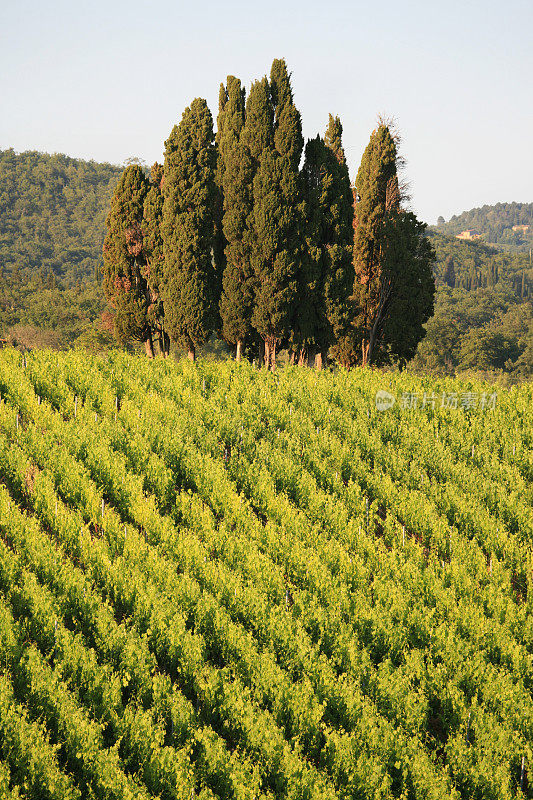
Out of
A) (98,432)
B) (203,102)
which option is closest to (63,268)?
(203,102)

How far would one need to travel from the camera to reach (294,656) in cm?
910

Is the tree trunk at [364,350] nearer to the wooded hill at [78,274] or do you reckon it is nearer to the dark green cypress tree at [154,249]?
the dark green cypress tree at [154,249]

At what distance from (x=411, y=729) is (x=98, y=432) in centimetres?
844

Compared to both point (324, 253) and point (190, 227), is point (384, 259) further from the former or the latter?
point (190, 227)

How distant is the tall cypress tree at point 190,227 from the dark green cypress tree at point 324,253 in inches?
130

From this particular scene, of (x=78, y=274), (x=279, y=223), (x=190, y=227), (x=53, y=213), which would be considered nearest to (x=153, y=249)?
(x=190, y=227)

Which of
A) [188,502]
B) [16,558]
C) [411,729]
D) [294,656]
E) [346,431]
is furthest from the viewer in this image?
[346,431]

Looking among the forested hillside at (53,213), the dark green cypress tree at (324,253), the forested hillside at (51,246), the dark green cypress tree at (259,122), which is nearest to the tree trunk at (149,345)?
the dark green cypress tree at (324,253)

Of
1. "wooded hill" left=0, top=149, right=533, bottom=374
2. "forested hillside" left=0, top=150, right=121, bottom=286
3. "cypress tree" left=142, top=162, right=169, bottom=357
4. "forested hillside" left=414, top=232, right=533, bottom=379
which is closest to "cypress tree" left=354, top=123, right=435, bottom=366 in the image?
"forested hillside" left=414, top=232, right=533, bottom=379

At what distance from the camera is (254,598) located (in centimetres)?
977

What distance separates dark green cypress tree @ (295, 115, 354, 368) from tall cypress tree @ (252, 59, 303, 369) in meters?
0.61

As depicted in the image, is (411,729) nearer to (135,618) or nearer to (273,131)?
(135,618)

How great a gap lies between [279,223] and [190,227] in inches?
120

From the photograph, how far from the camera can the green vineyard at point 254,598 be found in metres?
7.70
